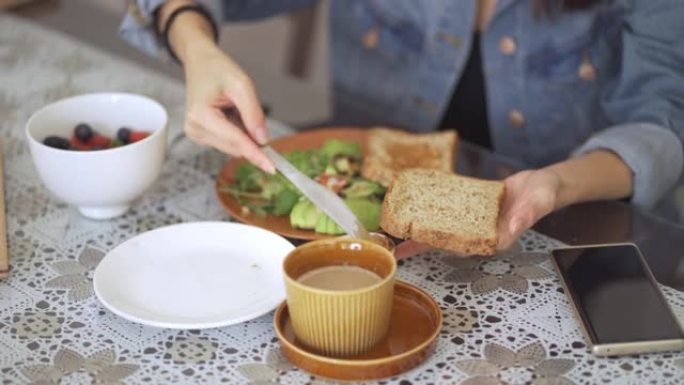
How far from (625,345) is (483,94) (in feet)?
2.74

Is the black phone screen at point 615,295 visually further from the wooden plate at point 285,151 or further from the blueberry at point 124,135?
the blueberry at point 124,135

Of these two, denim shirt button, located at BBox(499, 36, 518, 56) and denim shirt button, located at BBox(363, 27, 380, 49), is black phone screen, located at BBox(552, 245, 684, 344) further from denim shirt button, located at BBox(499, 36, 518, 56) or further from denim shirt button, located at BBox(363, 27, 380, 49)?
denim shirt button, located at BBox(363, 27, 380, 49)

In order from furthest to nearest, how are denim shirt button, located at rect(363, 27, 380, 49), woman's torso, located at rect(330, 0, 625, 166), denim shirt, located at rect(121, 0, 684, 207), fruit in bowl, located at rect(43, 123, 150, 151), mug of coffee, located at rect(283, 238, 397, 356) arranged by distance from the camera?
1. denim shirt button, located at rect(363, 27, 380, 49)
2. woman's torso, located at rect(330, 0, 625, 166)
3. denim shirt, located at rect(121, 0, 684, 207)
4. fruit in bowl, located at rect(43, 123, 150, 151)
5. mug of coffee, located at rect(283, 238, 397, 356)

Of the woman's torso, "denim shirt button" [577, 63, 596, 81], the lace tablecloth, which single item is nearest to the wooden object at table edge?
the lace tablecloth

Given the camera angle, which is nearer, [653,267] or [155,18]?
[653,267]

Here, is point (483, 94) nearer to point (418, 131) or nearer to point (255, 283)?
point (418, 131)

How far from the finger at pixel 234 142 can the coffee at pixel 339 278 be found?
203 millimetres

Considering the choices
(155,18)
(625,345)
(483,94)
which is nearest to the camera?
(625,345)

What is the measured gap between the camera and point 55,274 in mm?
1048

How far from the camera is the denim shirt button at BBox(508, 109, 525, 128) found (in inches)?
62.2

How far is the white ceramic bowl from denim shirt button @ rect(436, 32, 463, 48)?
1.90ft

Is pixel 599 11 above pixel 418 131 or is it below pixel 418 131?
above

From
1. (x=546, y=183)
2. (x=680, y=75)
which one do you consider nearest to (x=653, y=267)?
(x=546, y=183)

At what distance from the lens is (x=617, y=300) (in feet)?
3.10
